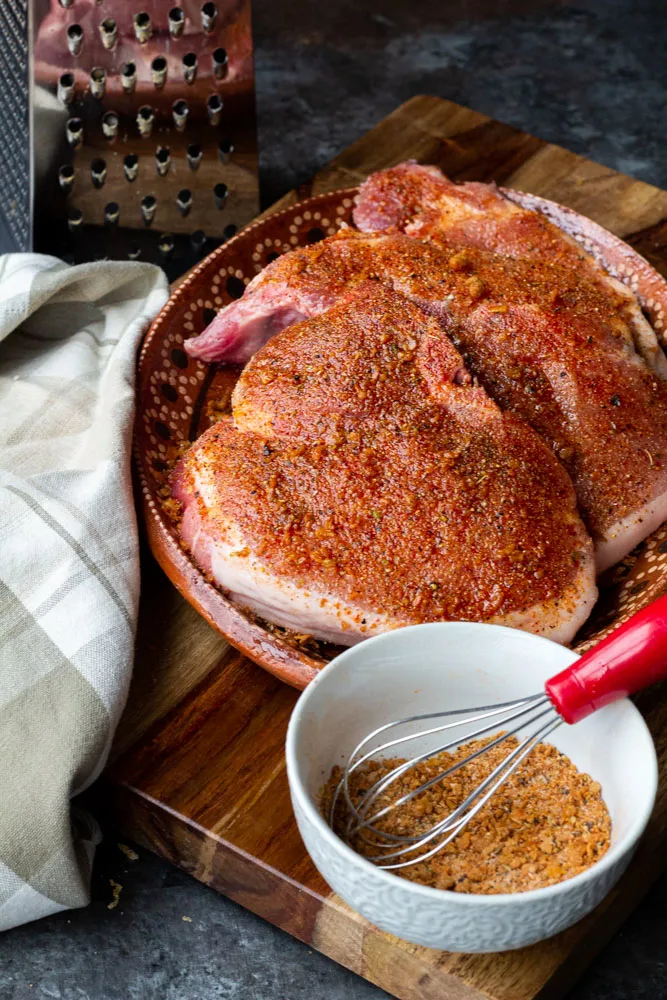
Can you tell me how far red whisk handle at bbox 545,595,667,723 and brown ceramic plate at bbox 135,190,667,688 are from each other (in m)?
0.28

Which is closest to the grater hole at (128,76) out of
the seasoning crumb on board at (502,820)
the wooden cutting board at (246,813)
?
the wooden cutting board at (246,813)

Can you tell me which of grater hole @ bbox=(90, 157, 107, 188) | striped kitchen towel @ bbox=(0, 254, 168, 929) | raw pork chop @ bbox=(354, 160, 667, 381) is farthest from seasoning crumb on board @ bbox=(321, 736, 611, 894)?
grater hole @ bbox=(90, 157, 107, 188)

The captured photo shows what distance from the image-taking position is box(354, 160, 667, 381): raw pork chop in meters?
2.29

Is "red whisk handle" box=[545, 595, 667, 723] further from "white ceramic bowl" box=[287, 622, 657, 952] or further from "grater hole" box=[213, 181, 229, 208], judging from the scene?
"grater hole" box=[213, 181, 229, 208]

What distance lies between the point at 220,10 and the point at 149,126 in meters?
0.27

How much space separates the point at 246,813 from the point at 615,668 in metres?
0.59

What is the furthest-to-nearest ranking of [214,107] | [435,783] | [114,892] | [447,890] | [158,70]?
[214,107]
[158,70]
[114,892]
[435,783]
[447,890]

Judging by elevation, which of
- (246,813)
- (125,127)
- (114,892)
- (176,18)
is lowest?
(114,892)

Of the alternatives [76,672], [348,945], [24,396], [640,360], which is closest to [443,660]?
[348,945]

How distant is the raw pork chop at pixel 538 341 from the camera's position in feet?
6.52

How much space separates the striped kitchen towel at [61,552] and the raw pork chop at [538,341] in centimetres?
24

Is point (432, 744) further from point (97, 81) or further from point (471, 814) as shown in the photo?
point (97, 81)

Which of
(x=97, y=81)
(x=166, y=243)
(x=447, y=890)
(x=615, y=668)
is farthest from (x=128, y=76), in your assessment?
(x=447, y=890)

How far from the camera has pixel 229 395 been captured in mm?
2303
